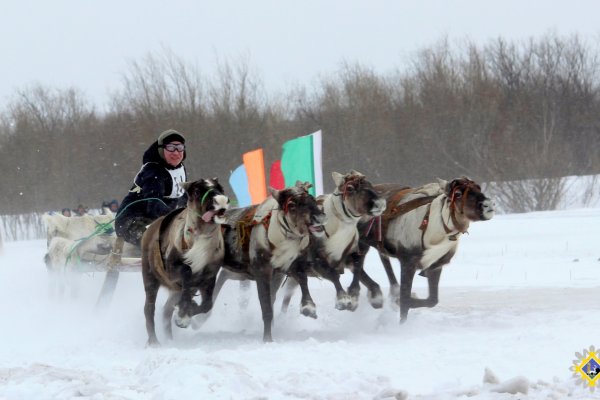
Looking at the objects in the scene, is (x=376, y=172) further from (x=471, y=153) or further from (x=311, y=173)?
(x=311, y=173)

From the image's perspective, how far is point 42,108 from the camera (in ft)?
146

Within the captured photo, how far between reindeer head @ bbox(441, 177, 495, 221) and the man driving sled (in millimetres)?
2963

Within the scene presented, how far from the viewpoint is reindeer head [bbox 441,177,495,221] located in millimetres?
8523

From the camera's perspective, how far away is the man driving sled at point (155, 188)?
9.65 m

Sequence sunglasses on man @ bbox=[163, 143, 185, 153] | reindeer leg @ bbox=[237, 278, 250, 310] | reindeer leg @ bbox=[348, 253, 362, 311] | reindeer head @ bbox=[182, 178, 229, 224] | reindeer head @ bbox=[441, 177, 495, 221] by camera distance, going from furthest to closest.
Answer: reindeer leg @ bbox=[237, 278, 250, 310] → sunglasses on man @ bbox=[163, 143, 185, 153] → reindeer leg @ bbox=[348, 253, 362, 311] → reindeer head @ bbox=[441, 177, 495, 221] → reindeer head @ bbox=[182, 178, 229, 224]

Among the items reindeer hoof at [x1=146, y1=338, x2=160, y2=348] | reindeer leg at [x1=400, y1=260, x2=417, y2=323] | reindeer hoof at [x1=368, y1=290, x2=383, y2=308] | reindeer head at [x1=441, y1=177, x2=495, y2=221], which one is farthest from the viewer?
reindeer hoof at [x1=368, y1=290, x2=383, y2=308]

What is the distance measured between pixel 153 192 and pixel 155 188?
0.19 feet

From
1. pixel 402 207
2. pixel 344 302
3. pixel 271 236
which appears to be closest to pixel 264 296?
pixel 271 236

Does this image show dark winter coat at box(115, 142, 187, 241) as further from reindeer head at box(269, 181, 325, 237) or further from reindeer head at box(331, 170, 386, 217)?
reindeer head at box(331, 170, 386, 217)

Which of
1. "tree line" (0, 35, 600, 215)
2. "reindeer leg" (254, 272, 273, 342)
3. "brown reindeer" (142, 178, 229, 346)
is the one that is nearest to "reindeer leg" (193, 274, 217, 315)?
"brown reindeer" (142, 178, 229, 346)

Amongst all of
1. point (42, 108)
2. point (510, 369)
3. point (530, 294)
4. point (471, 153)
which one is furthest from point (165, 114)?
point (510, 369)

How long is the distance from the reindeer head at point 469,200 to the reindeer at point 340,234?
73 centimetres

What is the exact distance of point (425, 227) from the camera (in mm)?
8984

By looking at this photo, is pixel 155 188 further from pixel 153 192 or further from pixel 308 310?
pixel 308 310
